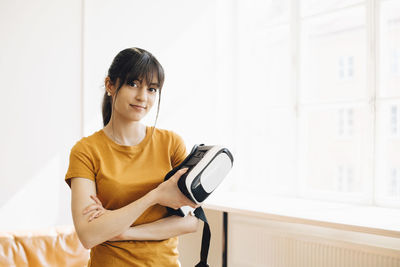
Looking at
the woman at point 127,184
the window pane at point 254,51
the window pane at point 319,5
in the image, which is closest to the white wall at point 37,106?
the woman at point 127,184

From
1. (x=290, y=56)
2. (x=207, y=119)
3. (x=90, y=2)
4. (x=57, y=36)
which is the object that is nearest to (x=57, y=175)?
(x=57, y=36)

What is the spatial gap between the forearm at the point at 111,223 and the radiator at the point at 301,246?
1.68 m

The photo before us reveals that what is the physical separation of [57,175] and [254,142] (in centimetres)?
186

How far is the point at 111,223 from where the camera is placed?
3.28 ft

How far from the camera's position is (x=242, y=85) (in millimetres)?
3432

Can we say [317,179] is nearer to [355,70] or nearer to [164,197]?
[355,70]

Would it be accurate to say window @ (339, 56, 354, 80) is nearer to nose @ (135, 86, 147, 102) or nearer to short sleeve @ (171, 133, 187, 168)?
short sleeve @ (171, 133, 187, 168)

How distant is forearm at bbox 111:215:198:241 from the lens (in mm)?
1066

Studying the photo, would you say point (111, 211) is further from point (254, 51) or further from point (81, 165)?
point (254, 51)

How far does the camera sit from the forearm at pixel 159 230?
1066 millimetres

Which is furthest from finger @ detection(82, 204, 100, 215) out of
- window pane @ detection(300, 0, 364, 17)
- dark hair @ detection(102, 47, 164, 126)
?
window pane @ detection(300, 0, 364, 17)

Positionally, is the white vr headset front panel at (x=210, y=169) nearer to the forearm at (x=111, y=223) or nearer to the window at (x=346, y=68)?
the forearm at (x=111, y=223)

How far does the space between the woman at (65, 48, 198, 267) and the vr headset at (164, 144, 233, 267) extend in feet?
0.12

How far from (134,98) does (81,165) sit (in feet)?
0.85
